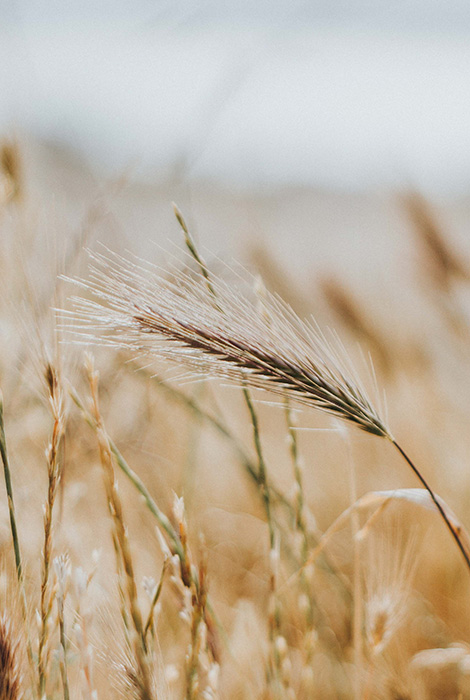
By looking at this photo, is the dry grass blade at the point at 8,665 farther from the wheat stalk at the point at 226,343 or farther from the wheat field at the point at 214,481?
the wheat stalk at the point at 226,343

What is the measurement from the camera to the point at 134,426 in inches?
35.1

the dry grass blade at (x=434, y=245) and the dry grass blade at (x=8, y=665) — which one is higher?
the dry grass blade at (x=434, y=245)

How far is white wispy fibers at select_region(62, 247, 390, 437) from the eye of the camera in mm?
363

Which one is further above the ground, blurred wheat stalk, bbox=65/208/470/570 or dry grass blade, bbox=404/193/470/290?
dry grass blade, bbox=404/193/470/290

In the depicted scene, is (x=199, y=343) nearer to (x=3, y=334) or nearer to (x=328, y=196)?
(x=3, y=334)

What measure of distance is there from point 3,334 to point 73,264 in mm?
143

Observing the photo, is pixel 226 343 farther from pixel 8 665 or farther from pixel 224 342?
pixel 8 665

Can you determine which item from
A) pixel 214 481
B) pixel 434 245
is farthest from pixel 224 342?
pixel 214 481

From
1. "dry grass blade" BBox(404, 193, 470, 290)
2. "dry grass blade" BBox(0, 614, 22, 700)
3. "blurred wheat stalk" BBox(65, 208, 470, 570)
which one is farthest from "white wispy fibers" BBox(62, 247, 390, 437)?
"dry grass blade" BBox(404, 193, 470, 290)

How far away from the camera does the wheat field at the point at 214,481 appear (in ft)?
1.17

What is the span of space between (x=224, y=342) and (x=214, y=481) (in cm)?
108

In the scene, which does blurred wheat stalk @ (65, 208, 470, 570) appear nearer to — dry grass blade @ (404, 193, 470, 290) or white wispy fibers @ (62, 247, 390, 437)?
white wispy fibers @ (62, 247, 390, 437)

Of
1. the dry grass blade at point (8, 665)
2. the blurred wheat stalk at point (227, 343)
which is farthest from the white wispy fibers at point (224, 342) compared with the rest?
the dry grass blade at point (8, 665)

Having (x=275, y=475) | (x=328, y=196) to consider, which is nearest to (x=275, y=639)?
(x=275, y=475)
